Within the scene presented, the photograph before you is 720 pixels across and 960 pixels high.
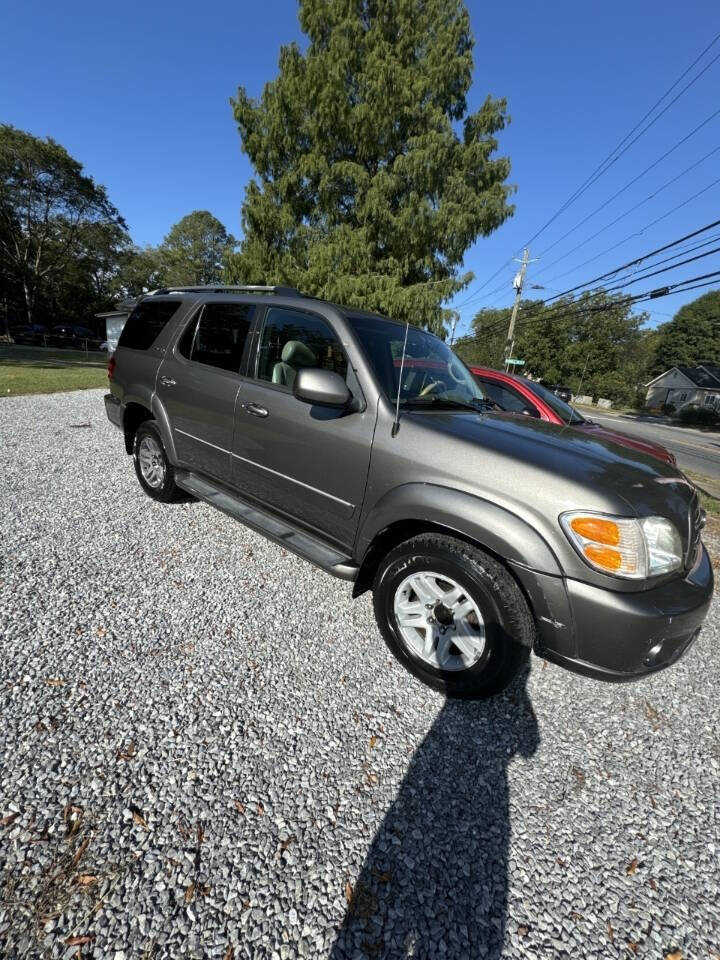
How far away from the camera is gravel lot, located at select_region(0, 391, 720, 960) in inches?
48.9

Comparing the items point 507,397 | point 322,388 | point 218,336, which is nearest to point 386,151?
point 507,397

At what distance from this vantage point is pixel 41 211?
107 ft

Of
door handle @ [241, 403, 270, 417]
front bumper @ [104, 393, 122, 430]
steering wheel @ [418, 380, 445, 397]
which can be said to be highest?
steering wheel @ [418, 380, 445, 397]

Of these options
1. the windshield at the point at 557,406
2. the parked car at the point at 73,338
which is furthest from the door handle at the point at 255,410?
the parked car at the point at 73,338

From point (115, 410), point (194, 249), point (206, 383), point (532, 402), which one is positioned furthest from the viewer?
point (194, 249)

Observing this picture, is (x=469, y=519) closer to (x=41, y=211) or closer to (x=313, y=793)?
(x=313, y=793)

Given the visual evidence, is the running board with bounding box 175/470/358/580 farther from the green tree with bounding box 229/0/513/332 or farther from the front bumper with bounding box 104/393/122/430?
the green tree with bounding box 229/0/513/332

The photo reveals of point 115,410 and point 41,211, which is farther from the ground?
point 41,211

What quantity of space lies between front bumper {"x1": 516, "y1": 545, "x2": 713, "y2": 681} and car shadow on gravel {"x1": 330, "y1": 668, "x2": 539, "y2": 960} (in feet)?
1.80

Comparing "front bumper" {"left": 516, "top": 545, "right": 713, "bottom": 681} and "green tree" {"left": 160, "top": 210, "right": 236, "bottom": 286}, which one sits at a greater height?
"green tree" {"left": 160, "top": 210, "right": 236, "bottom": 286}

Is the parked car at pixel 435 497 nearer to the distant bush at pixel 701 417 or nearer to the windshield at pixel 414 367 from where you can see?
the windshield at pixel 414 367

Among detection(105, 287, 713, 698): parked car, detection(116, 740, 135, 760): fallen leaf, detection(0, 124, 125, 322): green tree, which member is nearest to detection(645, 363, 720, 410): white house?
detection(105, 287, 713, 698): parked car

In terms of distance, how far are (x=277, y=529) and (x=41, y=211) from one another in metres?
44.3

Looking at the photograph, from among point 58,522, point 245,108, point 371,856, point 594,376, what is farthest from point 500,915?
point 594,376
